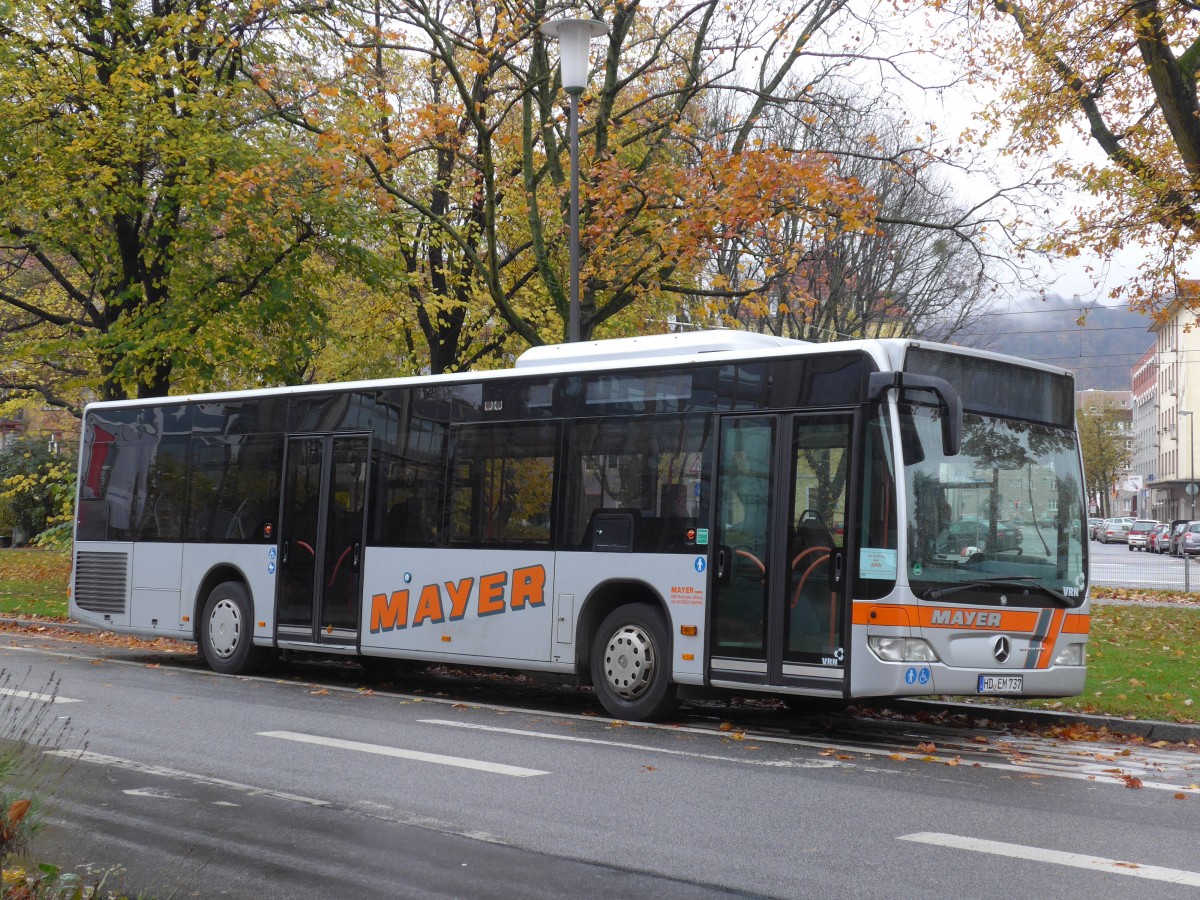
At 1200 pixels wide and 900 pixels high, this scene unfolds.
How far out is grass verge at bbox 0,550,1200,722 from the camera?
1252 centimetres

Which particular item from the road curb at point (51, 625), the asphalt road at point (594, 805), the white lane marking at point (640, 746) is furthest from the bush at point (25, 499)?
the white lane marking at point (640, 746)

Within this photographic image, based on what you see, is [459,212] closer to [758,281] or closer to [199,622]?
[758,281]

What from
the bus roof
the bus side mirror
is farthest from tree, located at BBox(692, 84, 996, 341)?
the bus side mirror

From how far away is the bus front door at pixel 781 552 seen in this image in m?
10.6

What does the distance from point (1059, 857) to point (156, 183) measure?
2074 cm

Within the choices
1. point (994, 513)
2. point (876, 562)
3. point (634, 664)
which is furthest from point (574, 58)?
point (876, 562)

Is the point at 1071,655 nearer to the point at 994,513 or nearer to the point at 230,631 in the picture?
the point at 994,513

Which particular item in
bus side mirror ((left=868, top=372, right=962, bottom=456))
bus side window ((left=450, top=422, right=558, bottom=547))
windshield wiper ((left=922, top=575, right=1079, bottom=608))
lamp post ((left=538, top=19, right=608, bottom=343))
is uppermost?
lamp post ((left=538, top=19, right=608, bottom=343))

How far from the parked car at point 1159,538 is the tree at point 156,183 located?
49.6 metres

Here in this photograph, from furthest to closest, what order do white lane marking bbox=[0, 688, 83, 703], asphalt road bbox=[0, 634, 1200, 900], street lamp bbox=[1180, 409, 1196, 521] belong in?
street lamp bbox=[1180, 409, 1196, 521], white lane marking bbox=[0, 688, 83, 703], asphalt road bbox=[0, 634, 1200, 900]

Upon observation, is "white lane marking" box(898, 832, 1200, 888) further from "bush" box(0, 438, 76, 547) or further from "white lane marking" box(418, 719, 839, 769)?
"bush" box(0, 438, 76, 547)

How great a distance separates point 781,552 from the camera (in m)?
10.9

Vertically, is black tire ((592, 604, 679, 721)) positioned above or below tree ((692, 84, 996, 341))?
below

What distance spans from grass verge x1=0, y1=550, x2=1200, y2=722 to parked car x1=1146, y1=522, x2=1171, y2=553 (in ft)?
121
